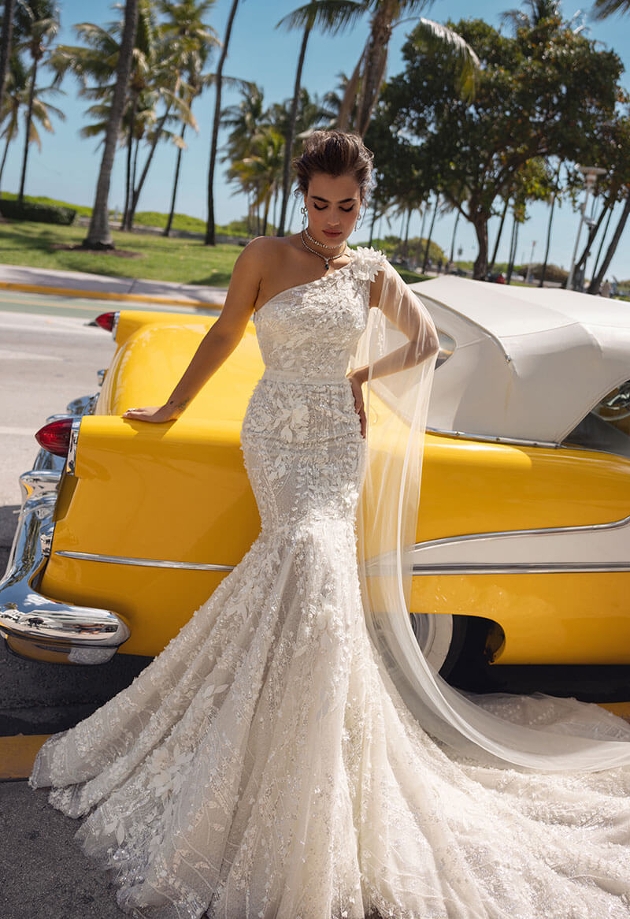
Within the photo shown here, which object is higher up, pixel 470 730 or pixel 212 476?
pixel 212 476

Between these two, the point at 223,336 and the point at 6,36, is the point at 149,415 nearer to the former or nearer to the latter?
the point at 223,336

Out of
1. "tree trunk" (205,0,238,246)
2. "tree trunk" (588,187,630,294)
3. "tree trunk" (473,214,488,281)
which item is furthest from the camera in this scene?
"tree trunk" (588,187,630,294)

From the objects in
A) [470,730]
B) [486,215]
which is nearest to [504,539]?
[470,730]

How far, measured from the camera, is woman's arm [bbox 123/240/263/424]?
→ 2275mm

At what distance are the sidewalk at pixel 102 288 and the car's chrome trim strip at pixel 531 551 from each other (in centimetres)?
1213

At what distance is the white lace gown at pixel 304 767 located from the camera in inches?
77.3

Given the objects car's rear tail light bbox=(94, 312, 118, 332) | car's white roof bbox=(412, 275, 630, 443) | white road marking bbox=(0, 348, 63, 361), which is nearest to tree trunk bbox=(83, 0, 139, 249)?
white road marking bbox=(0, 348, 63, 361)

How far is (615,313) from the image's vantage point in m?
2.98

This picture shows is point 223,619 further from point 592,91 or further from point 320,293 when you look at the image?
point 592,91

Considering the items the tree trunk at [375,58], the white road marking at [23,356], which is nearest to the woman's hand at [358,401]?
the white road marking at [23,356]

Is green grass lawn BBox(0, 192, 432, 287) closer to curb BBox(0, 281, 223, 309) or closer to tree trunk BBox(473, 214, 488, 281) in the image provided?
curb BBox(0, 281, 223, 309)

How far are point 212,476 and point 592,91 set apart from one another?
25.1m

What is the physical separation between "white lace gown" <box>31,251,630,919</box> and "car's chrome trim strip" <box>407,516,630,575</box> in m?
0.39

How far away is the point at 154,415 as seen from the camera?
2.39 metres
